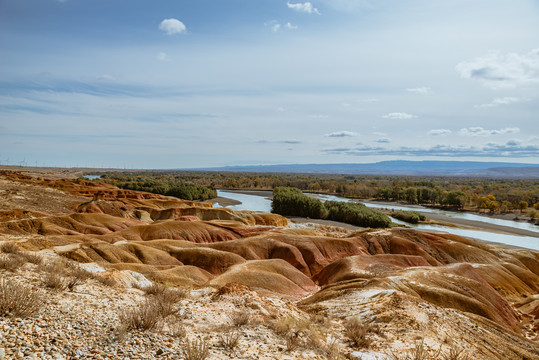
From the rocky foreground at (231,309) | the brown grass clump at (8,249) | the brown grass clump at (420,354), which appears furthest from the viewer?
the brown grass clump at (8,249)

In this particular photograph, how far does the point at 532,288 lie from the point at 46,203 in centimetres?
6226

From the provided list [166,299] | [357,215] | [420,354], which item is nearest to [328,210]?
[357,215]

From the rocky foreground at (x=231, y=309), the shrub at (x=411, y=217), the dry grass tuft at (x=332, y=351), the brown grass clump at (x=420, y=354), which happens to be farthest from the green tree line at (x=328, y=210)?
the dry grass tuft at (x=332, y=351)

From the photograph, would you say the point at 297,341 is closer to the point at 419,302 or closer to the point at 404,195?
the point at 419,302

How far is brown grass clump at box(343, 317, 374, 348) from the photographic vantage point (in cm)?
1020

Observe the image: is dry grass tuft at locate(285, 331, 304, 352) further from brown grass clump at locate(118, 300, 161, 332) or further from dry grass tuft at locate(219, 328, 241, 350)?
brown grass clump at locate(118, 300, 161, 332)

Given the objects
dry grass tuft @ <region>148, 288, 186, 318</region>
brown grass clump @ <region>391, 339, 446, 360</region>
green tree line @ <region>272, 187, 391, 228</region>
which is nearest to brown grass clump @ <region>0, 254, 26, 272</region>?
dry grass tuft @ <region>148, 288, 186, 318</region>

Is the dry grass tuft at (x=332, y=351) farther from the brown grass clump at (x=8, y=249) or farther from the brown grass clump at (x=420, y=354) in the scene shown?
the brown grass clump at (x=8, y=249)

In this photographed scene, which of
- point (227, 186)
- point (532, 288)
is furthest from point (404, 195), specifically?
point (532, 288)

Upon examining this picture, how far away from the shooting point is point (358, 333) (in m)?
10.6

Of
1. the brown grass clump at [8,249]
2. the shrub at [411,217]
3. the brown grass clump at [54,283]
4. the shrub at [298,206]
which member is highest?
the brown grass clump at [54,283]

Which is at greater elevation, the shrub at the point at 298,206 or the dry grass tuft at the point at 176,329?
the dry grass tuft at the point at 176,329

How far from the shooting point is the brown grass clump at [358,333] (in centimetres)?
1020

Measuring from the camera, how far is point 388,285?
60.5ft
